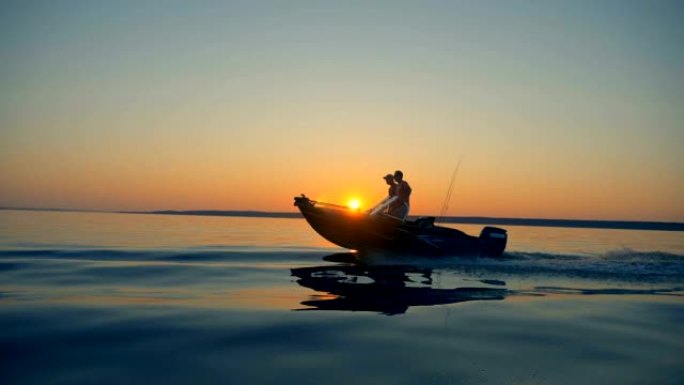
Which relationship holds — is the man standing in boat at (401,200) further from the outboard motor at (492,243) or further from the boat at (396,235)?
the outboard motor at (492,243)

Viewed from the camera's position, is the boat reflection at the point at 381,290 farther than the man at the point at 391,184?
No

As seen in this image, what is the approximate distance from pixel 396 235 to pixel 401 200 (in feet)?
4.19

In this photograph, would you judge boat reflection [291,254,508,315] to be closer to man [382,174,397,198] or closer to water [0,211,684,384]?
water [0,211,684,384]

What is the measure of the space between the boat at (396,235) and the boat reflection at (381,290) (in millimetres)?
2473

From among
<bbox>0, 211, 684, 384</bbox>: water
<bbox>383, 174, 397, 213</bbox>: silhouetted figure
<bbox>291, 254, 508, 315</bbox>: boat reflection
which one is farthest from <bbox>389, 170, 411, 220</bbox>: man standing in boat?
<bbox>0, 211, 684, 384</bbox>: water

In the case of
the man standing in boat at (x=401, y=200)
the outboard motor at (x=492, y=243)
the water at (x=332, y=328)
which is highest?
the man standing in boat at (x=401, y=200)

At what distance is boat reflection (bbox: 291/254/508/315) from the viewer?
930cm

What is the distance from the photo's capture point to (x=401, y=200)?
720 inches

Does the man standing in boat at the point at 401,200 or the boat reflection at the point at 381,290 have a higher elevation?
the man standing in boat at the point at 401,200

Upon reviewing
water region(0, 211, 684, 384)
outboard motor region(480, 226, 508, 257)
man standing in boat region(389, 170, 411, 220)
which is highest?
man standing in boat region(389, 170, 411, 220)

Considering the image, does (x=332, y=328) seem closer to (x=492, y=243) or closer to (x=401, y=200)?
(x=401, y=200)

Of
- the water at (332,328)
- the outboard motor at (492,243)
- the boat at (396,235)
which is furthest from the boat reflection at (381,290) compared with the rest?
the outboard motor at (492,243)

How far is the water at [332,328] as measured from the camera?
5.24 meters

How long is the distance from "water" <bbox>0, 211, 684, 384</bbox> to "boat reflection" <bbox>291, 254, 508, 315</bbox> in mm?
45
